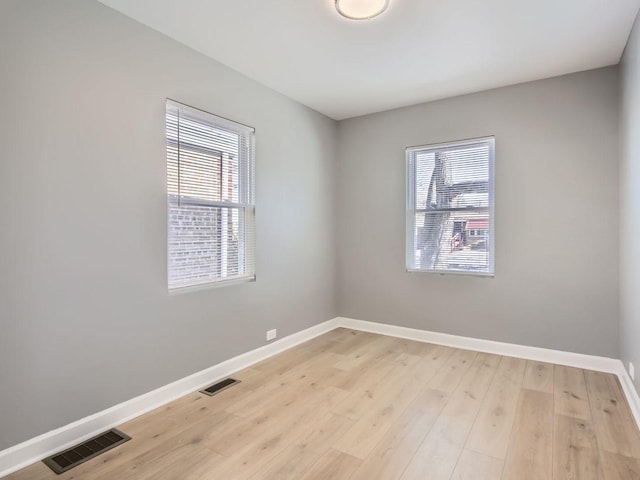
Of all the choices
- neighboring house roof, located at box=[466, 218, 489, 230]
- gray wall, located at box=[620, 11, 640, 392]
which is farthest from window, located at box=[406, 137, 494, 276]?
gray wall, located at box=[620, 11, 640, 392]

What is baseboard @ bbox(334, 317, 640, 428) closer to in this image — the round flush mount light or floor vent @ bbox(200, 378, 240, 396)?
floor vent @ bbox(200, 378, 240, 396)

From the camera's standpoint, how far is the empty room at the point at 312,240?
197 centimetres

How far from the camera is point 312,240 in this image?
4.25m

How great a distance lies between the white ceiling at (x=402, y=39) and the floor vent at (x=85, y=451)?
2.70 meters

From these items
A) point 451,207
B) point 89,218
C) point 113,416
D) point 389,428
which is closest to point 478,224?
point 451,207

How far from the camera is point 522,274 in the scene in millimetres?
3506

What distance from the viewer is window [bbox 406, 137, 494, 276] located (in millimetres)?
3699

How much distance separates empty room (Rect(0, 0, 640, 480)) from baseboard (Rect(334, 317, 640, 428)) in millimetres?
21

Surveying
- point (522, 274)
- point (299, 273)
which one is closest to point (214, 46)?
point (299, 273)

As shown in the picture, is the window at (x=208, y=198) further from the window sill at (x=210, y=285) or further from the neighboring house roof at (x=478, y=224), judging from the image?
the neighboring house roof at (x=478, y=224)

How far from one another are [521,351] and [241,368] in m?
2.72

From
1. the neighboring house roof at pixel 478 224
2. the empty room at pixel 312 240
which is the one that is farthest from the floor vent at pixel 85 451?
the neighboring house roof at pixel 478 224

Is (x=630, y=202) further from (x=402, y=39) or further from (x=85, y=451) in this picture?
(x=85, y=451)

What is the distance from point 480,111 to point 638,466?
3120 mm
